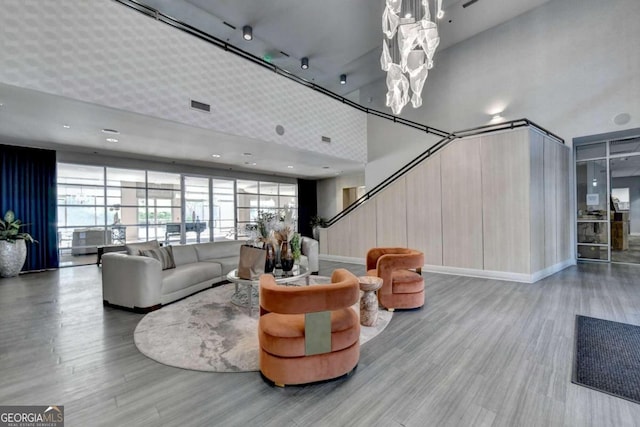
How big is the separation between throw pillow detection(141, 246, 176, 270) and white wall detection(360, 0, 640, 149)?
334 inches

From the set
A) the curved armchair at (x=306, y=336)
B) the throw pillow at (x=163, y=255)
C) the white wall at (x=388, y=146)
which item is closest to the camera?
the curved armchair at (x=306, y=336)

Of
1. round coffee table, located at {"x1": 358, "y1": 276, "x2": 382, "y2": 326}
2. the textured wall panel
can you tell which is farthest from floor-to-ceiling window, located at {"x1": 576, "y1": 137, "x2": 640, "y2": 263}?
the textured wall panel

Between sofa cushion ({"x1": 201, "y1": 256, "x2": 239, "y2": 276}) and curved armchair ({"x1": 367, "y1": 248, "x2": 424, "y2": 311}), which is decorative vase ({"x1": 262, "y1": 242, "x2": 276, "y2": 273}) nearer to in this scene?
curved armchair ({"x1": 367, "y1": 248, "x2": 424, "y2": 311})

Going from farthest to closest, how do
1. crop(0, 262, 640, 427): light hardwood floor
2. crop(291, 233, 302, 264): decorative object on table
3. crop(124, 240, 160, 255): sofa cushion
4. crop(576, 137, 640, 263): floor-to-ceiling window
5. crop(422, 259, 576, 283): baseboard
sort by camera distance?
crop(576, 137, 640, 263): floor-to-ceiling window < crop(422, 259, 576, 283): baseboard < crop(124, 240, 160, 255): sofa cushion < crop(291, 233, 302, 264): decorative object on table < crop(0, 262, 640, 427): light hardwood floor

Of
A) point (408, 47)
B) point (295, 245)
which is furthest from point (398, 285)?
point (408, 47)

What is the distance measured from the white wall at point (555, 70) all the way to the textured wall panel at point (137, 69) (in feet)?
17.4

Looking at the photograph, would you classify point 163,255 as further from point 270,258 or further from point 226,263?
point 270,258

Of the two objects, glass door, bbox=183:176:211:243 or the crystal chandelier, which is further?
glass door, bbox=183:176:211:243

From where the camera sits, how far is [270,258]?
421 cm

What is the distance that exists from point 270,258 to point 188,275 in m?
1.66

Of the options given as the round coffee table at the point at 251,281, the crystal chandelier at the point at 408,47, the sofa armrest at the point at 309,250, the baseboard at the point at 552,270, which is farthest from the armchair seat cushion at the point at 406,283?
the crystal chandelier at the point at 408,47

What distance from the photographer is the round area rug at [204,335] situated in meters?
2.65

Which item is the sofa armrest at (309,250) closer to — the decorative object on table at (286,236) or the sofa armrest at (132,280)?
the decorative object on table at (286,236)

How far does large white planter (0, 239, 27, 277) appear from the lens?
21.2ft
